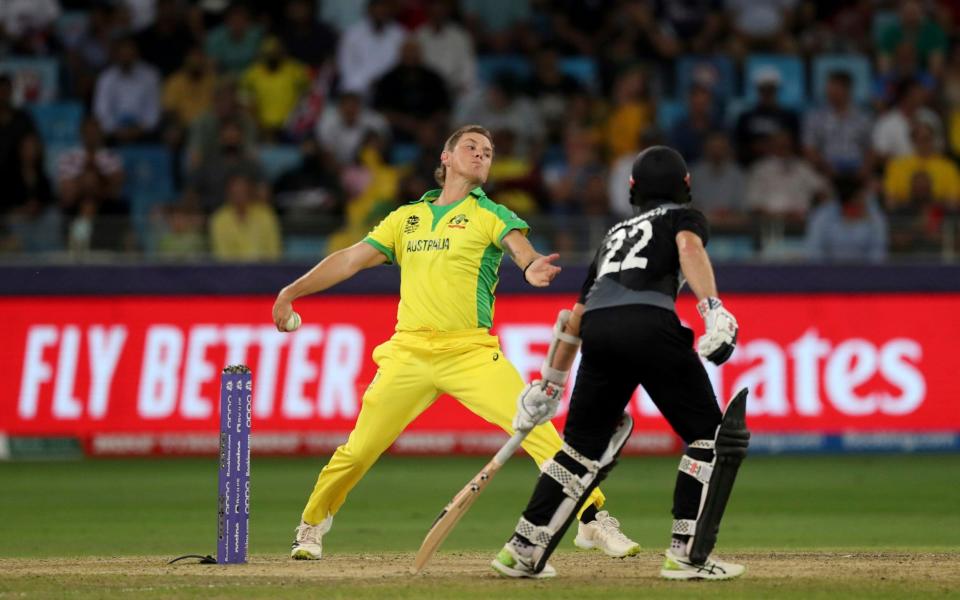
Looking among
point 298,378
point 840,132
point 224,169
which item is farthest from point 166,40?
point 840,132

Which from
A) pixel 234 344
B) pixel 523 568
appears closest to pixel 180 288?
pixel 234 344

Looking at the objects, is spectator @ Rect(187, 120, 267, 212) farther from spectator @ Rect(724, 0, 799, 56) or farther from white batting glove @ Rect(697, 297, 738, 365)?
white batting glove @ Rect(697, 297, 738, 365)

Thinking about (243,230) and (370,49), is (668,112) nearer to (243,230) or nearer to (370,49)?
(370,49)

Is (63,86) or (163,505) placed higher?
(63,86)

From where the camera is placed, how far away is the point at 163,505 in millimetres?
12320

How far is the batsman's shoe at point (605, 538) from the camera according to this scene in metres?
8.74

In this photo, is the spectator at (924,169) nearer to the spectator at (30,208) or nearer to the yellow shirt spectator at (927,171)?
the yellow shirt spectator at (927,171)

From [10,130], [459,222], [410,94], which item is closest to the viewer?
[459,222]

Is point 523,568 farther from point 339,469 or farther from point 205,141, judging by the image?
point 205,141

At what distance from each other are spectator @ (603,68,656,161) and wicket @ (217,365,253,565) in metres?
10.6

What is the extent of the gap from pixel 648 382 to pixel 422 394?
1.52m

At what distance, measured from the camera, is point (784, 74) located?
2002 cm

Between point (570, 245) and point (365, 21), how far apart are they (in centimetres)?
516

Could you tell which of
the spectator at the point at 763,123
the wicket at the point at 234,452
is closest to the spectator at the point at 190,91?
the spectator at the point at 763,123
